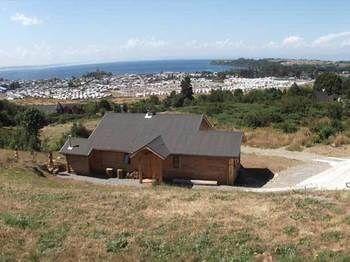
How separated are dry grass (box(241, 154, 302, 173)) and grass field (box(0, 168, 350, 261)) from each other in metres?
12.2

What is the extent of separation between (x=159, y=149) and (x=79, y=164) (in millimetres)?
5960

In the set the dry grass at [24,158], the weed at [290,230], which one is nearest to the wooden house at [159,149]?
the dry grass at [24,158]

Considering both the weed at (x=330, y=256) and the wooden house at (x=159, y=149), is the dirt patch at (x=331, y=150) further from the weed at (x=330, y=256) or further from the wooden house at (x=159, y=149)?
the weed at (x=330, y=256)

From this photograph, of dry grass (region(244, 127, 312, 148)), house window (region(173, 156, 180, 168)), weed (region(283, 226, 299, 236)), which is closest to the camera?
weed (region(283, 226, 299, 236))

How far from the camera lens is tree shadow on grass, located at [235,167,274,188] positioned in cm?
3047

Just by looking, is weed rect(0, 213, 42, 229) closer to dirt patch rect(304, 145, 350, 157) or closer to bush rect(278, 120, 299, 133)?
dirt patch rect(304, 145, 350, 157)

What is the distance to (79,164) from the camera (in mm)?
33625

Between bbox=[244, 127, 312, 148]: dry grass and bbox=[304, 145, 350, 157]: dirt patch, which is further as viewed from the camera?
bbox=[244, 127, 312, 148]: dry grass

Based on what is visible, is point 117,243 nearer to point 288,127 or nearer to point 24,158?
point 24,158

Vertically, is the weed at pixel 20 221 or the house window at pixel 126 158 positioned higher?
the weed at pixel 20 221

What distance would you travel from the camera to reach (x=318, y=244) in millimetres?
13406

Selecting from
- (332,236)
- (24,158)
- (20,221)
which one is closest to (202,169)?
(24,158)

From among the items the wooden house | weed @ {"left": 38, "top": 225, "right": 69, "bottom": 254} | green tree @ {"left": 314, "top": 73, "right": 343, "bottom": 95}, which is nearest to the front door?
the wooden house

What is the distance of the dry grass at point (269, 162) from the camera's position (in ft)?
111
